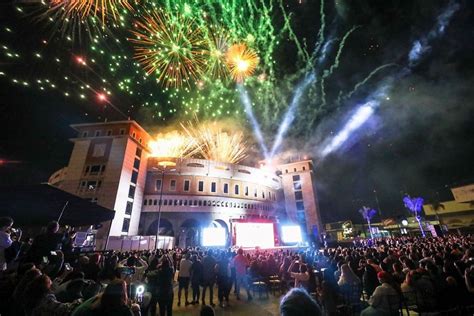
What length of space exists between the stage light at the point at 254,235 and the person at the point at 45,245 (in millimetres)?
18901

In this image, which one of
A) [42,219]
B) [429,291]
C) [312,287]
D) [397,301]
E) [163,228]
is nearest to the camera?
[397,301]

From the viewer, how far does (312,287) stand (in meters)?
6.82

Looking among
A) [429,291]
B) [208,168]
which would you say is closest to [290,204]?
[208,168]

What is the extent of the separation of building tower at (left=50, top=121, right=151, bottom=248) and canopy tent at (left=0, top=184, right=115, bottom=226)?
20434 millimetres

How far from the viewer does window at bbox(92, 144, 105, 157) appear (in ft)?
119

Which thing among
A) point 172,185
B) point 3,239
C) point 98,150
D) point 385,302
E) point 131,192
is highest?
point 98,150

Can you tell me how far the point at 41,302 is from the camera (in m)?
2.70

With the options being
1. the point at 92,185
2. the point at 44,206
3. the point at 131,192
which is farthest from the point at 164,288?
the point at 92,185

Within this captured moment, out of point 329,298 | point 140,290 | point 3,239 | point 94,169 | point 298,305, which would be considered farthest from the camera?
point 94,169

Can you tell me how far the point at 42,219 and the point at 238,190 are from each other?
112 feet

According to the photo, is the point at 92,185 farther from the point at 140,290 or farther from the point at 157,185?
the point at 140,290

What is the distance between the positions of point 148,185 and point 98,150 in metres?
10.1

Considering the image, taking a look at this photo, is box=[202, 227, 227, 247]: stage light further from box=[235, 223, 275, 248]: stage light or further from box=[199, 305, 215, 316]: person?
box=[199, 305, 215, 316]: person

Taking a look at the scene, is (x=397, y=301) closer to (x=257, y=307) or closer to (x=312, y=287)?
(x=312, y=287)
